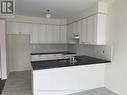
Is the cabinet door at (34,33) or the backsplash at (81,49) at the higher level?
the cabinet door at (34,33)

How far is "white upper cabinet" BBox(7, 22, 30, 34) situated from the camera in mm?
4609

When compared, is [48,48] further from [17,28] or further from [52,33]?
[17,28]

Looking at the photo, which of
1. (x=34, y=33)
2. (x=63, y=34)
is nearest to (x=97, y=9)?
(x=63, y=34)

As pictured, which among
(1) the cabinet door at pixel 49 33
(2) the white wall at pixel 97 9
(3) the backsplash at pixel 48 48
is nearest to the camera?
(2) the white wall at pixel 97 9

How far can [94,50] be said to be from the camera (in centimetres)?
398

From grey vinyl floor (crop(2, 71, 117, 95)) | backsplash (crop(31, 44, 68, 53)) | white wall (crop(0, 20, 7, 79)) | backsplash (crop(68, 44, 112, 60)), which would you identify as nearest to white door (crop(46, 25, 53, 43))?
backsplash (crop(31, 44, 68, 53))

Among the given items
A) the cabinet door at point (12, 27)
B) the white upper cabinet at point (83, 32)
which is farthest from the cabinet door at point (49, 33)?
the white upper cabinet at point (83, 32)

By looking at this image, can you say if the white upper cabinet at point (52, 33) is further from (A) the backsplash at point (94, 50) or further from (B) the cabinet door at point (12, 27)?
(B) the cabinet door at point (12, 27)

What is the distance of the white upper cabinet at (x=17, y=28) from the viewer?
4.61 metres

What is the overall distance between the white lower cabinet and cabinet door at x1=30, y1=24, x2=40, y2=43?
2660 mm

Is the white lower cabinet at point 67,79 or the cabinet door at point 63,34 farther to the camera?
the cabinet door at point 63,34

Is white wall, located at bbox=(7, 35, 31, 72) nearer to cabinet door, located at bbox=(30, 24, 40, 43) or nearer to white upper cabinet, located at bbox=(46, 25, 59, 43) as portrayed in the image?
cabinet door, located at bbox=(30, 24, 40, 43)

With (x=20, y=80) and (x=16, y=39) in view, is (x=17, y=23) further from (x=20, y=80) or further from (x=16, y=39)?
(x=20, y=80)

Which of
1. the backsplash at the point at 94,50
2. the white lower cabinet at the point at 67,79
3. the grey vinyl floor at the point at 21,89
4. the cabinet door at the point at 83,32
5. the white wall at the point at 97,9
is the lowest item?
the grey vinyl floor at the point at 21,89
